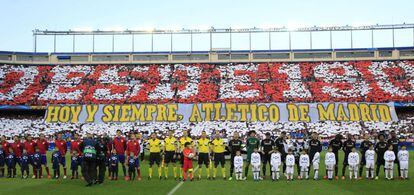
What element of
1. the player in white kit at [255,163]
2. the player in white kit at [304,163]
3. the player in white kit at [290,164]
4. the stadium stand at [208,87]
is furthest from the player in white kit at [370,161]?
the stadium stand at [208,87]

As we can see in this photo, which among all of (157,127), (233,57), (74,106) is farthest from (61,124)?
(233,57)

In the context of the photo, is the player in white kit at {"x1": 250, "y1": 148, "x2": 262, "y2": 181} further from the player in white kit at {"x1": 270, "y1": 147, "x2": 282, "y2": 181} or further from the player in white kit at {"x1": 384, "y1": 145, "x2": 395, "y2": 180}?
the player in white kit at {"x1": 384, "y1": 145, "x2": 395, "y2": 180}

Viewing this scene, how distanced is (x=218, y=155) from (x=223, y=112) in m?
32.8

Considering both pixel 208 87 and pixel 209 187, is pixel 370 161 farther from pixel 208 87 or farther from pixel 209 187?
pixel 208 87

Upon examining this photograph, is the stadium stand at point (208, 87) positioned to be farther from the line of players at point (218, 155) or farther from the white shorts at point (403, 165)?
the white shorts at point (403, 165)

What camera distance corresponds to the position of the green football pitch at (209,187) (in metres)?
16.4

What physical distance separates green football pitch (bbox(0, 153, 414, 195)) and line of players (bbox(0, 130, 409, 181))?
2.23 ft

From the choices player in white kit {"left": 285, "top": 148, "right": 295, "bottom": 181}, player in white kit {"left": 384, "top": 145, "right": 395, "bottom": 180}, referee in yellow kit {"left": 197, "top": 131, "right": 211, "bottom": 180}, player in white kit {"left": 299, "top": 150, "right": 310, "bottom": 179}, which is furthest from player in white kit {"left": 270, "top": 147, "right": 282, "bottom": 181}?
player in white kit {"left": 384, "top": 145, "right": 395, "bottom": 180}

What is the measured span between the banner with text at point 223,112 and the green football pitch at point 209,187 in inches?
1269

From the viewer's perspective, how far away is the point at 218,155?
20656 millimetres

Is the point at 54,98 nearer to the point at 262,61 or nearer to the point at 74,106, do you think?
the point at 74,106

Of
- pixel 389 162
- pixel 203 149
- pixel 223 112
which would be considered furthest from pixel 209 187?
pixel 223 112

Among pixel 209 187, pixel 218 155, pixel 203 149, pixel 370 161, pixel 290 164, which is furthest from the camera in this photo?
pixel 218 155

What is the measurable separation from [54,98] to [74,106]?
3786 mm
